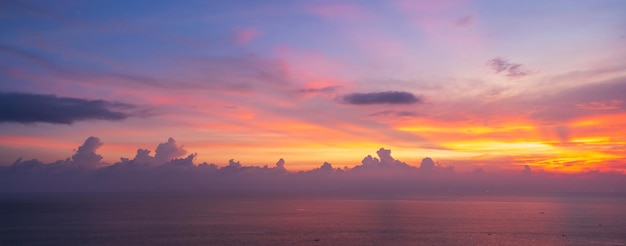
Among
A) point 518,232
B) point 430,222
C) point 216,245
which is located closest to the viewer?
point 216,245

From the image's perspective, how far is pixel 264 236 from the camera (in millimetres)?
141500

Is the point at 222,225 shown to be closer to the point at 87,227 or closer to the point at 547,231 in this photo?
the point at 87,227

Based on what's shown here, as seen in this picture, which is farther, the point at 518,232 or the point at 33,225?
the point at 33,225

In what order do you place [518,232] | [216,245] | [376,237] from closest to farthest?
[216,245]
[376,237]
[518,232]

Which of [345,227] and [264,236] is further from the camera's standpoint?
[345,227]

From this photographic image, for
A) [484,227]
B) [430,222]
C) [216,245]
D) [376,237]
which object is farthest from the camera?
[430,222]

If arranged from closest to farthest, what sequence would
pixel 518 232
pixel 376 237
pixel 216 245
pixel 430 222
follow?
pixel 216 245
pixel 376 237
pixel 518 232
pixel 430 222

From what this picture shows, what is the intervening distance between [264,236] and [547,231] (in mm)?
86296

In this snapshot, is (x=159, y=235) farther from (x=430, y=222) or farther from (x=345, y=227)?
(x=430, y=222)

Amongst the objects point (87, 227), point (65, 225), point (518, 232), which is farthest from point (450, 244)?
point (65, 225)

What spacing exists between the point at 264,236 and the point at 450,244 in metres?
49.2

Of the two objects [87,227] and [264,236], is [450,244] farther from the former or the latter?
[87,227]

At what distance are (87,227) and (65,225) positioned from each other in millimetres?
11716

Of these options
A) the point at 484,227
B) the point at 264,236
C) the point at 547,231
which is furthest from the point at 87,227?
the point at 547,231
